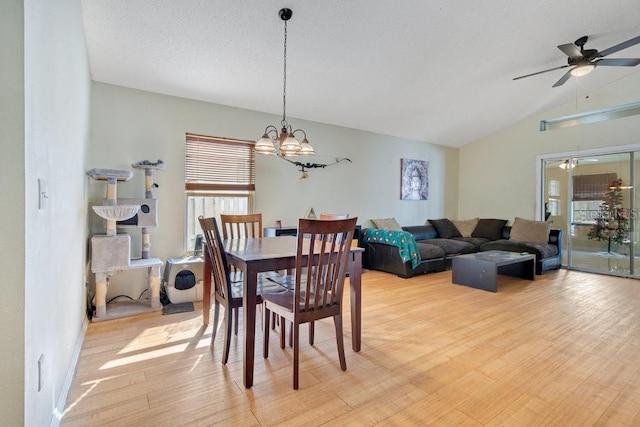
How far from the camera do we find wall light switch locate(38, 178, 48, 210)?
1.26 meters

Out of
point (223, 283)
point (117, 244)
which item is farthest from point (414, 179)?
point (117, 244)

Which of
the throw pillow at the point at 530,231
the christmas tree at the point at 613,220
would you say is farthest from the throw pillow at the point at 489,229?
the christmas tree at the point at 613,220

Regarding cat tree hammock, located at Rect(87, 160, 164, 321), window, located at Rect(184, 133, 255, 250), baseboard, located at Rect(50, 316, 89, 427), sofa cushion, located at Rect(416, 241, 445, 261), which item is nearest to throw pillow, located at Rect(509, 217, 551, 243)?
sofa cushion, located at Rect(416, 241, 445, 261)

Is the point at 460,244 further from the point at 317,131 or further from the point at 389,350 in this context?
the point at 389,350

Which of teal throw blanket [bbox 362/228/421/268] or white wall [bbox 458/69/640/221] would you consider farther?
white wall [bbox 458/69/640/221]

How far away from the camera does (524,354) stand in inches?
92.7

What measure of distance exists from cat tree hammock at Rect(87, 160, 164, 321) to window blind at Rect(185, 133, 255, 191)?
0.62m

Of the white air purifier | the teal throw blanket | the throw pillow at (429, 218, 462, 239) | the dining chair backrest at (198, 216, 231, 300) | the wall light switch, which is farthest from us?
the throw pillow at (429, 218, 462, 239)

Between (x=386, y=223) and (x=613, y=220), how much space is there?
3598 mm

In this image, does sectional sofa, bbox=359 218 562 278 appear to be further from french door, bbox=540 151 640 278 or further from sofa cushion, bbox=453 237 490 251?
french door, bbox=540 151 640 278

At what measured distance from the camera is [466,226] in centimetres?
652

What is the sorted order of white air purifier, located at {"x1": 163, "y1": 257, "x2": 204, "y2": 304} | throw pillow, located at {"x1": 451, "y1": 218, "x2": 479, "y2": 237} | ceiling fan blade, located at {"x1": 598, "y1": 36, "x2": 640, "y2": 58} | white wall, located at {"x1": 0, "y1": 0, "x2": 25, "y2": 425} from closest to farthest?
A: white wall, located at {"x1": 0, "y1": 0, "x2": 25, "y2": 425} < ceiling fan blade, located at {"x1": 598, "y1": 36, "x2": 640, "y2": 58} < white air purifier, located at {"x1": 163, "y1": 257, "x2": 204, "y2": 304} < throw pillow, located at {"x1": 451, "y1": 218, "x2": 479, "y2": 237}

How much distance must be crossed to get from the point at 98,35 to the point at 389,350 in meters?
3.53

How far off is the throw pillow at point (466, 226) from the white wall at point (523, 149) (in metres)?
A: 0.48
